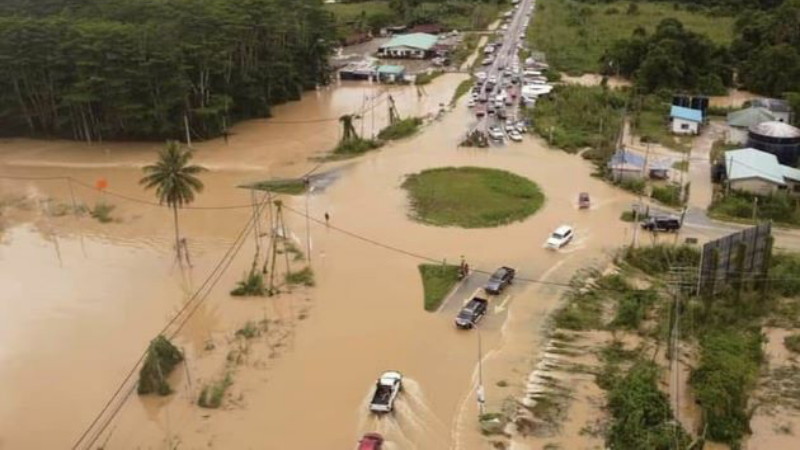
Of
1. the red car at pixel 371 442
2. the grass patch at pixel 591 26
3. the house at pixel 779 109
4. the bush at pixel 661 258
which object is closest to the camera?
the red car at pixel 371 442

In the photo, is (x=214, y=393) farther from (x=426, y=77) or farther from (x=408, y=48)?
(x=408, y=48)

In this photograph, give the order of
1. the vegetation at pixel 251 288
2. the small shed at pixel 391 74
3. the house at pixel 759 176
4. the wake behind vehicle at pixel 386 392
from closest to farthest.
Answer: the wake behind vehicle at pixel 386 392 → the vegetation at pixel 251 288 → the house at pixel 759 176 → the small shed at pixel 391 74

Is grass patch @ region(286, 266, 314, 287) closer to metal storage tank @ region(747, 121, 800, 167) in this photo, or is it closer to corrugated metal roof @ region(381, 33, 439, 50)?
metal storage tank @ region(747, 121, 800, 167)

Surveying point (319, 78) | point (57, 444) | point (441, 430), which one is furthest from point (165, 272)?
point (319, 78)

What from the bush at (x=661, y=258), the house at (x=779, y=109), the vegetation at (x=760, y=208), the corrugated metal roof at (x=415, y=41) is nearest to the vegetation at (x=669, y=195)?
the vegetation at (x=760, y=208)

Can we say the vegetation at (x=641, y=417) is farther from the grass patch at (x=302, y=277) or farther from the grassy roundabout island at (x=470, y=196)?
the grassy roundabout island at (x=470, y=196)
